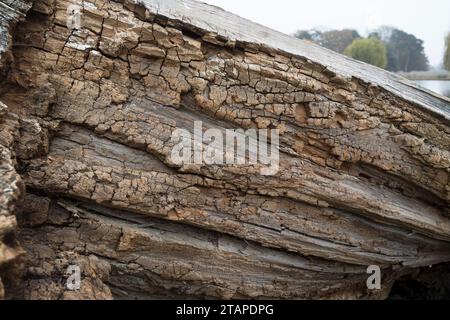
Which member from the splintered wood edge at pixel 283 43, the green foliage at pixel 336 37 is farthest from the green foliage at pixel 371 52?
the splintered wood edge at pixel 283 43

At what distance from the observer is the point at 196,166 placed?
12.0 ft

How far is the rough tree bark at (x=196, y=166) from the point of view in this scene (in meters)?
3.31

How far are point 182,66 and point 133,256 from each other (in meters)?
1.96

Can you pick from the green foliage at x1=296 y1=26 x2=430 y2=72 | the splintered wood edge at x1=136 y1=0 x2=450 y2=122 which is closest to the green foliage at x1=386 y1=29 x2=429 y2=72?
the green foliage at x1=296 y1=26 x2=430 y2=72

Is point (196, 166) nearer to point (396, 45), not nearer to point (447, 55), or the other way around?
point (447, 55)

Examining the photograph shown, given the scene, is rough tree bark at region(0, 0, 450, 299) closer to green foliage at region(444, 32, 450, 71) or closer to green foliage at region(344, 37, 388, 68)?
green foliage at region(444, 32, 450, 71)

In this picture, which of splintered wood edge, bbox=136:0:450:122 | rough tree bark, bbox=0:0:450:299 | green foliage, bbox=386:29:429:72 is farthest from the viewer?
green foliage, bbox=386:29:429:72

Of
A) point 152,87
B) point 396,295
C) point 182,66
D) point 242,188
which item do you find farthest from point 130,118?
point 396,295

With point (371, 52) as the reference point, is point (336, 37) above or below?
above

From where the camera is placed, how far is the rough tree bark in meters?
3.31

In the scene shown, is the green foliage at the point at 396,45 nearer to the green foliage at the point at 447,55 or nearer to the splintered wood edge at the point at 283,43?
the green foliage at the point at 447,55

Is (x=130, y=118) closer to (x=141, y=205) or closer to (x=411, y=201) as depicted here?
(x=141, y=205)

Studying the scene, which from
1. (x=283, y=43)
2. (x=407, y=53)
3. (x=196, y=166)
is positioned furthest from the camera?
(x=407, y=53)

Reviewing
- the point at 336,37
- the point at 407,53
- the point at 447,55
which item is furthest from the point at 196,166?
the point at 336,37
